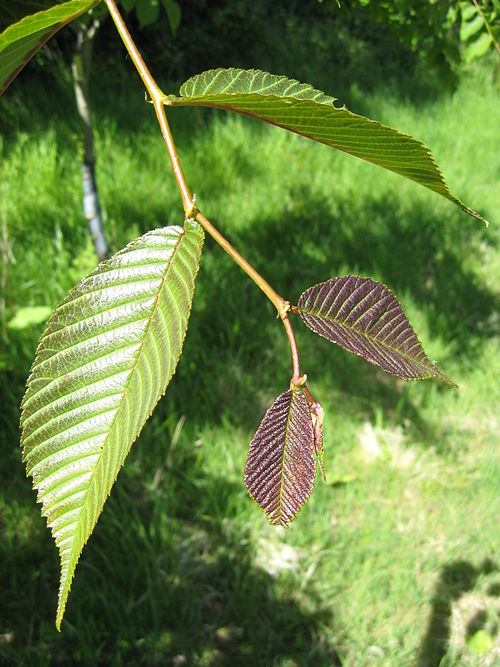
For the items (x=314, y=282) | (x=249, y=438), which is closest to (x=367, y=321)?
(x=249, y=438)

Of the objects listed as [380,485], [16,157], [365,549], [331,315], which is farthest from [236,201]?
[331,315]

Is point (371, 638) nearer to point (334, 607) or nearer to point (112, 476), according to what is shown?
point (334, 607)

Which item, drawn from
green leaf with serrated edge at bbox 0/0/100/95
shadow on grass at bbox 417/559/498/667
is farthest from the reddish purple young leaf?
shadow on grass at bbox 417/559/498/667

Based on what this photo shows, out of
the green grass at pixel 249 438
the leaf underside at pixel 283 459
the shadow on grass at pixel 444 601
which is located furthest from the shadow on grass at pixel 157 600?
the leaf underside at pixel 283 459

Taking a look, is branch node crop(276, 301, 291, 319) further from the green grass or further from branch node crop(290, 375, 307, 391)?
the green grass

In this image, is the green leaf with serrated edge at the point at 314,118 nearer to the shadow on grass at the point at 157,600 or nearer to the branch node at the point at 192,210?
the branch node at the point at 192,210
